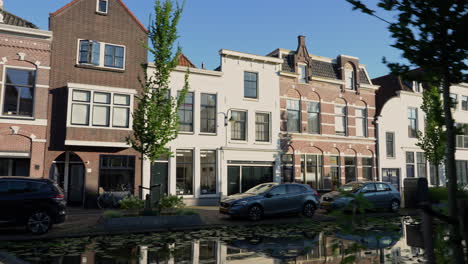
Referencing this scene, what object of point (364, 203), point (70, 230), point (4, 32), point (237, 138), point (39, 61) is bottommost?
point (70, 230)

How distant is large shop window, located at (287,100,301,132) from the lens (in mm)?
25953

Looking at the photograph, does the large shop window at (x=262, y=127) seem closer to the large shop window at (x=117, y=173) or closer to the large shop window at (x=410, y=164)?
the large shop window at (x=117, y=173)

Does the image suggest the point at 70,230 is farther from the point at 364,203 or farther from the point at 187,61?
the point at 187,61

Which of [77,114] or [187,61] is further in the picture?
[187,61]

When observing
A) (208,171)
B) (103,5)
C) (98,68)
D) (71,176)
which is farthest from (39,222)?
(103,5)

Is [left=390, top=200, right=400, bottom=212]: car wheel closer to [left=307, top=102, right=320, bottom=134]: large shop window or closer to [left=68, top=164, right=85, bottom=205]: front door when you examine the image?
[left=307, top=102, right=320, bottom=134]: large shop window

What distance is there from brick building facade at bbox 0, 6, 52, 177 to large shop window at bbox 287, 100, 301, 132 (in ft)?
50.5

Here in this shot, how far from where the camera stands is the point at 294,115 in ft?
85.8

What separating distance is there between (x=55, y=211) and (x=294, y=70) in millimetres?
19171

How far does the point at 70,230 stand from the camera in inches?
481

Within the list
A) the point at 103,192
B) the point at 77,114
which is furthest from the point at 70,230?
the point at 77,114

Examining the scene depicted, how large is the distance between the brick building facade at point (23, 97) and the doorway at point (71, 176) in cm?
140

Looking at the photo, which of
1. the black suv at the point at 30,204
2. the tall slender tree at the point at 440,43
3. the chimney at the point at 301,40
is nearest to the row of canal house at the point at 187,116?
the chimney at the point at 301,40

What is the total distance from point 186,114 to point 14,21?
35.8ft
